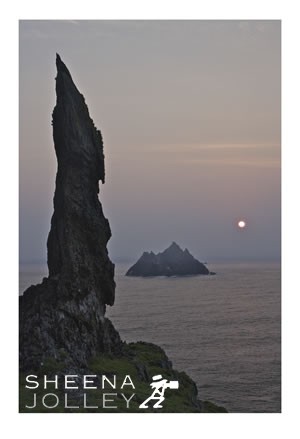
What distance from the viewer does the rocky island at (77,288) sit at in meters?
25.5

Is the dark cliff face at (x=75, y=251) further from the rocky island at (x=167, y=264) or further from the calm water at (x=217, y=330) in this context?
the rocky island at (x=167, y=264)

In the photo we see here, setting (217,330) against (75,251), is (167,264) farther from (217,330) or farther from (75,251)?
(75,251)

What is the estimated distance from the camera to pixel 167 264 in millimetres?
87625

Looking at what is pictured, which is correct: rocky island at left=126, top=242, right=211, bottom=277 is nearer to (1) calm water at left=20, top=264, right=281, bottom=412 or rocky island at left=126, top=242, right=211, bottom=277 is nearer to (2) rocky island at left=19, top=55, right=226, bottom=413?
(1) calm water at left=20, top=264, right=281, bottom=412

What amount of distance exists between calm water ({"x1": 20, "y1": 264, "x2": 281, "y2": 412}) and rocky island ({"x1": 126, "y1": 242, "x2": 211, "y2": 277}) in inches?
299

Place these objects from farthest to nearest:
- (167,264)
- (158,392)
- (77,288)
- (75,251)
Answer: (167,264), (75,251), (77,288), (158,392)

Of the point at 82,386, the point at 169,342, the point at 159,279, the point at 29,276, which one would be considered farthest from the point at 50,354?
the point at 159,279

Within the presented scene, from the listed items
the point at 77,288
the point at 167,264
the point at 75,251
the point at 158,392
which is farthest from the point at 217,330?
the point at 167,264

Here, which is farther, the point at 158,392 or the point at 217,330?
the point at 217,330

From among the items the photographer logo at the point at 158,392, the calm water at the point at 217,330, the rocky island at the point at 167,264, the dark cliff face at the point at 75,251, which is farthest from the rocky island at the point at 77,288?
the rocky island at the point at 167,264

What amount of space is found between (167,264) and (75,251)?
194 ft

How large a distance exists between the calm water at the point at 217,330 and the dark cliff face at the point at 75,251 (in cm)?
168

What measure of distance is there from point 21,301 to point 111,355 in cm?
470
